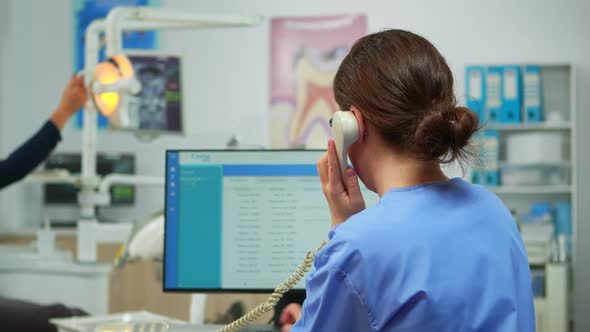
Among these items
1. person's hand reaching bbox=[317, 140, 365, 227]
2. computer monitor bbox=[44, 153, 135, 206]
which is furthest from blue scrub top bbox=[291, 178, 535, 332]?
computer monitor bbox=[44, 153, 135, 206]

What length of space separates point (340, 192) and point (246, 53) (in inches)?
157

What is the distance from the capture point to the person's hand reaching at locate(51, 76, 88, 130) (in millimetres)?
1896

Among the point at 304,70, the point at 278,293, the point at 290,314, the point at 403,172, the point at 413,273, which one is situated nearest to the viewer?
the point at 413,273

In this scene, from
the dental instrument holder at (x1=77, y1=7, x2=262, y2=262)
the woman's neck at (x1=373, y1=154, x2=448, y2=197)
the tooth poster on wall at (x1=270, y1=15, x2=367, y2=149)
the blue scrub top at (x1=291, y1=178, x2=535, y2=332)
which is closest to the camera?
Result: the blue scrub top at (x1=291, y1=178, x2=535, y2=332)

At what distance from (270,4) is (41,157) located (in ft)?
10.4

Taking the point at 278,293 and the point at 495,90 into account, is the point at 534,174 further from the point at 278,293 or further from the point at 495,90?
the point at 278,293

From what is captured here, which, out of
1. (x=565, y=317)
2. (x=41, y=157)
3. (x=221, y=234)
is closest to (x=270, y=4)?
(x=565, y=317)

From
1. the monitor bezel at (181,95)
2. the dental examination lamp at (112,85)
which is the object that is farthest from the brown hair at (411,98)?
the monitor bezel at (181,95)

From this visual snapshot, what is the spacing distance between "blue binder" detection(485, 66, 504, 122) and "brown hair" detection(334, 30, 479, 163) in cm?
362

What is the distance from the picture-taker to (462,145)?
2.73 ft

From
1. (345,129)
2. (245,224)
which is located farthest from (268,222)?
(345,129)

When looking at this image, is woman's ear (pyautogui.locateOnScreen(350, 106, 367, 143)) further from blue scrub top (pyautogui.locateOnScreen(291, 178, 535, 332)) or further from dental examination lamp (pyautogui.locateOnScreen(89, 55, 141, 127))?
dental examination lamp (pyautogui.locateOnScreen(89, 55, 141, 127))

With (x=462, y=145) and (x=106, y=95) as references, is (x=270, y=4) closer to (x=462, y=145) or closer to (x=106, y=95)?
(x=106, y=95)

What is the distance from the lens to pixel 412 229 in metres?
0.77
